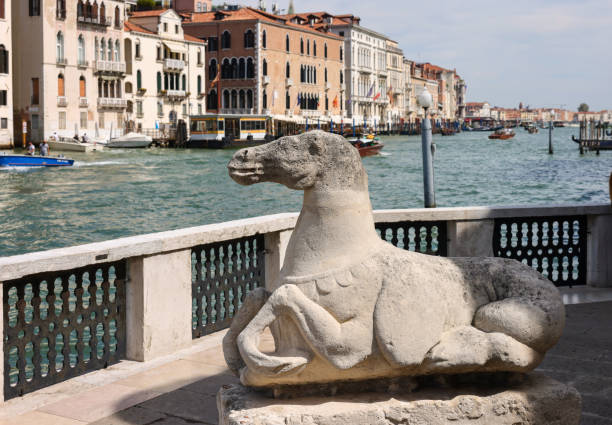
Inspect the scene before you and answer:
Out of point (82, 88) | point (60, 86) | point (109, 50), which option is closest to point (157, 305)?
point (60, 86)

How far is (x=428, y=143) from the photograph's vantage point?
1348 centimetres

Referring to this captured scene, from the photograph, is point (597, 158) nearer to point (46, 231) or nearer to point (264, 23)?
point (264, 23)

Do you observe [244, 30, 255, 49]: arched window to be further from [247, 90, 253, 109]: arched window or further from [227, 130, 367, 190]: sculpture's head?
[227, 130, 367, 190]: sculpture's head

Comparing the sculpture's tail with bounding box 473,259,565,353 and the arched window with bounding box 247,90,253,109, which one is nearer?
the sculpture's tail with bounding box 473,259,565,353

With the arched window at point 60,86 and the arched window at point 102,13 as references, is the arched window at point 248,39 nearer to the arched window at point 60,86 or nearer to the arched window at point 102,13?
the arched window at point 102,13

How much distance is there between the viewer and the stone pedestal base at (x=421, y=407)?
10.3 feet

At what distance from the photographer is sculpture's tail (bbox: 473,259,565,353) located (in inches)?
130

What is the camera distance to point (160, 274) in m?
5.01

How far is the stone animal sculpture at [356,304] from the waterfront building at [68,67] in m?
51.0

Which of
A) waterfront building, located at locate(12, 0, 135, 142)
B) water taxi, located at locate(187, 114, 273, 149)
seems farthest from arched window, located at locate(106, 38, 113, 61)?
water taxi, located at locate(187, 114, 273, 149)

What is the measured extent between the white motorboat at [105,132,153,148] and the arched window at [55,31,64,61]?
6160mm

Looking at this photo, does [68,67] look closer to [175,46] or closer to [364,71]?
[175,46]

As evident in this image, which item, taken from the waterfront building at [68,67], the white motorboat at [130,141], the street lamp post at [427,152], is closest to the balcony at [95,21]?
the waterfront building at [68,67]

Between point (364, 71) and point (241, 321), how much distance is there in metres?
95.1
